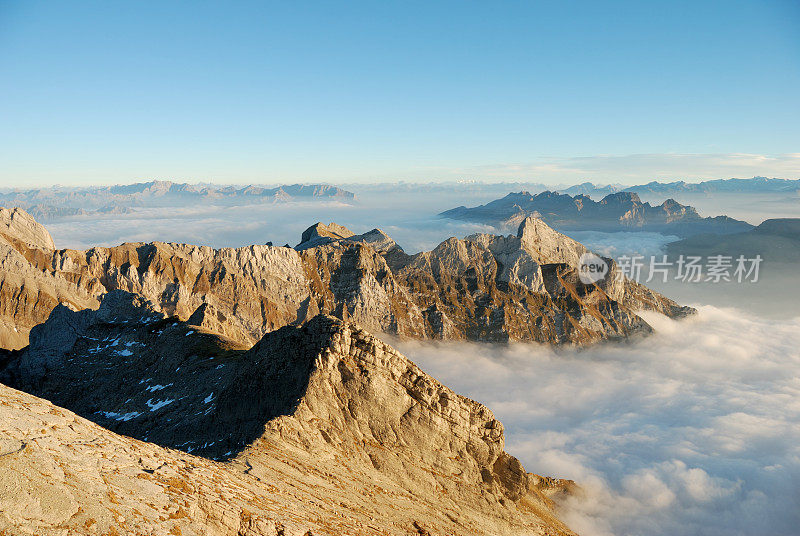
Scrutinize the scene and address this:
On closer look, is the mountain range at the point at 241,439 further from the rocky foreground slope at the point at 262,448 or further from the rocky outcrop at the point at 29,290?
the rocky outcrop at the point at 29,290

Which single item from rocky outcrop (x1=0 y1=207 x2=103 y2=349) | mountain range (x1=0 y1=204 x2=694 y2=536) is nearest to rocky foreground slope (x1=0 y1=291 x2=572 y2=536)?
mountain range (x1=0 y1=204 x2=694 y2=536)

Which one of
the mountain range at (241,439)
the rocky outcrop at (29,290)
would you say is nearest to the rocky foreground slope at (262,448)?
the mountain range at (241,439)

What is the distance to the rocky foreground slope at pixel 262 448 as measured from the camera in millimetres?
17391

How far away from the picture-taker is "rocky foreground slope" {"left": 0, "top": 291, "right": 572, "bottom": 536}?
1739 centimetres

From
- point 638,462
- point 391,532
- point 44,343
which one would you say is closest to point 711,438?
point 638,462

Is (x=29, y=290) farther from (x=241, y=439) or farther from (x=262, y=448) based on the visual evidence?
(x=262, y=448)

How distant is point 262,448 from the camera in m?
31.7

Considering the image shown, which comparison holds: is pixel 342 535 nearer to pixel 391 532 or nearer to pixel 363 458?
pixel 391 532

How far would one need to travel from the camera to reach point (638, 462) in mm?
143875

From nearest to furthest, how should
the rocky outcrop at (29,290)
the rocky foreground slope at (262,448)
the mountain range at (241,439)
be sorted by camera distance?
the rocky foreground slope at (262,448), the mountain range at (241,439), the rocky outcrop at (29,290)

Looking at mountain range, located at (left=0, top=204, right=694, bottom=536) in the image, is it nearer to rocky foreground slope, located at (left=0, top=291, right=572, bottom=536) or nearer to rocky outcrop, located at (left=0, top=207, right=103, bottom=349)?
rocky foreground slope, located at (left=0, top=291, right=572, bottom=536)

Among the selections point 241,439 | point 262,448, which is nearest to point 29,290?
point 241,439

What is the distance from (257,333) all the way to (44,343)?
99.8m

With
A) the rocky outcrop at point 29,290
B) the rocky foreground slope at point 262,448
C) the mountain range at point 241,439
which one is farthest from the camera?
the rocky outcrop at point 29,290
